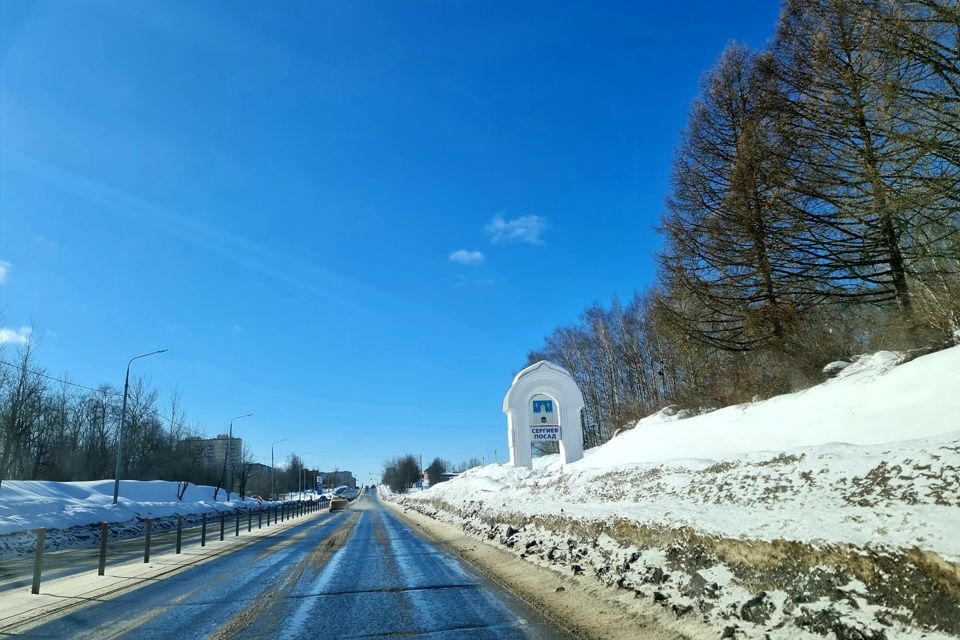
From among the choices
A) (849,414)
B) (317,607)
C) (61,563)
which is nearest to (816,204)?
(849,414)

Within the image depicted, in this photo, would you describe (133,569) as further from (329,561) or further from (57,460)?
(57,460)

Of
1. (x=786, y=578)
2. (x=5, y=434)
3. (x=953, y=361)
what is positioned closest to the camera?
(x=786, y=578)

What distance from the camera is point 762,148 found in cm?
1686

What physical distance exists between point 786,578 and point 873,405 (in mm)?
7011

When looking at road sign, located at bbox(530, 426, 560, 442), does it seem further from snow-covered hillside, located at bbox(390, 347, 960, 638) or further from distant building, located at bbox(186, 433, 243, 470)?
distant building, located at bbox(186, 433, 243, 470)

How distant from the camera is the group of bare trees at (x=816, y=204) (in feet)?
38.0

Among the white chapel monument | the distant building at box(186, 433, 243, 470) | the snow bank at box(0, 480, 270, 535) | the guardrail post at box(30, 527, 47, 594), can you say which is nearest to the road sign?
the white chapel monument

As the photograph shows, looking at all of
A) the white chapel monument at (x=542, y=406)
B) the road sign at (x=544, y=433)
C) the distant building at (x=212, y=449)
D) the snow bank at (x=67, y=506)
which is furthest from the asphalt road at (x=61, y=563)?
the distant building at (x=212, y=449)

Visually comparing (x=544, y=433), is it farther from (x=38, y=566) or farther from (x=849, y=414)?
(x=38, y=566)

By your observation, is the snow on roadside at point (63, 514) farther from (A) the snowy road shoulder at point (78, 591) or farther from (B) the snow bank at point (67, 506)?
(A) the snowy road shoulder at point (78, 591)

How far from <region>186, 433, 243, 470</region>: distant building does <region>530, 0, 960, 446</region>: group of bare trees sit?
2131 inches

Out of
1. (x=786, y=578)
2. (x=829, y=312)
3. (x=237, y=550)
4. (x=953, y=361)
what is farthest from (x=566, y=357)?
(x=786, y=578)

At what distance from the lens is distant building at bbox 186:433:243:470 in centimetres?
7419

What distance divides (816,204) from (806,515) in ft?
39.3
